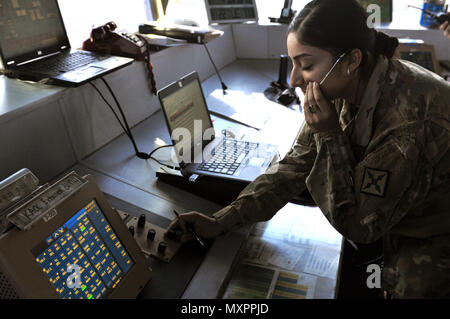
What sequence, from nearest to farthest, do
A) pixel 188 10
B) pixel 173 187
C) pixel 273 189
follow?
pixel 273 189
pixel 173 187
pixel 188 10

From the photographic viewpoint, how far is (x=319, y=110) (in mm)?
1017

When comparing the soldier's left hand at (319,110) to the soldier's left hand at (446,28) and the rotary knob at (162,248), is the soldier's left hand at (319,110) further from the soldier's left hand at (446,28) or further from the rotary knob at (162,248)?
the soldier's left hand at (446,28)

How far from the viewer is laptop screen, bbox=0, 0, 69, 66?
4.16 feet

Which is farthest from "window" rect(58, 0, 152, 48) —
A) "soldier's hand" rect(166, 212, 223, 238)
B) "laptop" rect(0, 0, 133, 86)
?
"soldier's hand" rect(166, 212, 223, 238)

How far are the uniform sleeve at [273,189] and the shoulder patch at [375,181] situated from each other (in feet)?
0.96

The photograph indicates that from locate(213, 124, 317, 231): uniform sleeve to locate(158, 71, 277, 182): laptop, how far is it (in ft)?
0.29

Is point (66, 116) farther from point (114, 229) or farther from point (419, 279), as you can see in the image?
point (419, 279)

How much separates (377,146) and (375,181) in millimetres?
86

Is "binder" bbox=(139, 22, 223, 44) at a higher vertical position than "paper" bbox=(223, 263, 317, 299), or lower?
higher

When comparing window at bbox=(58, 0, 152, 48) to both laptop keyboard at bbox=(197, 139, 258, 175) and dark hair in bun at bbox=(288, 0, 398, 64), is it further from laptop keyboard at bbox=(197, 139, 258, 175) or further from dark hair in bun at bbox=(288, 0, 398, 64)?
dark hair in bun at bbox=(288, 0, 398, 64)

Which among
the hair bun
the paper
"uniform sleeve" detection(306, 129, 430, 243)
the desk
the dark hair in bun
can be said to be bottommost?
the paper

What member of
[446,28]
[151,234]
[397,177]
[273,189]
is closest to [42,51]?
[151,234]

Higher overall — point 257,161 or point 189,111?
point 189,111

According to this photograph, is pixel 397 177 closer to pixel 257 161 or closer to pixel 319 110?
pixel 319 110
